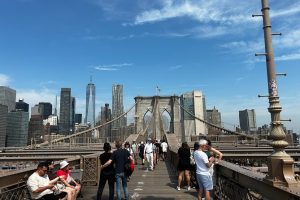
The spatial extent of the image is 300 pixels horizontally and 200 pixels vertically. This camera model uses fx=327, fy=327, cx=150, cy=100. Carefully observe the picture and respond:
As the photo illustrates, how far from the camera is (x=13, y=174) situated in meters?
5.68

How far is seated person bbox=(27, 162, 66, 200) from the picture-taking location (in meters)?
5.41

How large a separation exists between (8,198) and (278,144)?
14.5 ft

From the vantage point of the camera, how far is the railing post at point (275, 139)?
4129 mm

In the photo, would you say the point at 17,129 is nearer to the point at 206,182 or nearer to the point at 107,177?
the point at 107,177

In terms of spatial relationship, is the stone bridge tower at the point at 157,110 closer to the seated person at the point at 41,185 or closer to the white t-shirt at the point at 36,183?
the seated person at the point at 41,185

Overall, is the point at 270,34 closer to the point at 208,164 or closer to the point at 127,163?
the point at 208,164

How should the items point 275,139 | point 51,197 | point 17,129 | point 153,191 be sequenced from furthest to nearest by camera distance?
point 17,129, point 153,191, point 51,197, point 275,139

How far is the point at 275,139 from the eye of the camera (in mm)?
4441

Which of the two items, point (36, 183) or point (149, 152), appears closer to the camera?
point (36, 183)

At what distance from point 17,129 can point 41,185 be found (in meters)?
123

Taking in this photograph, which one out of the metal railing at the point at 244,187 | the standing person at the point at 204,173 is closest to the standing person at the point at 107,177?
the standing person at the point at 204,173

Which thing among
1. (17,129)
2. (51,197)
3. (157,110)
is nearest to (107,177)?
(51,197)

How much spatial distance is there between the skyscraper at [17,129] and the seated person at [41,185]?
378ft

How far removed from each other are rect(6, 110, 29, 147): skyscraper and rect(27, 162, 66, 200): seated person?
115m
